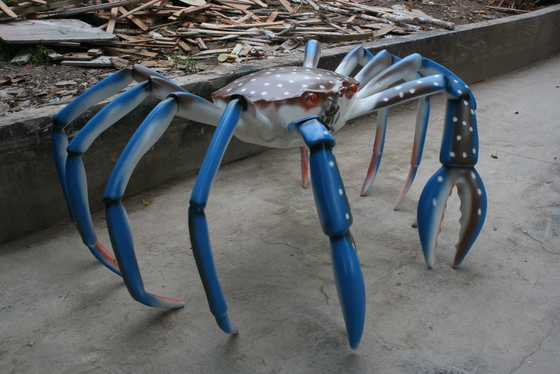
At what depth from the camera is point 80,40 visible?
4320mm

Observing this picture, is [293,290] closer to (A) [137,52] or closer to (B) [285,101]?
(B) [285,101]

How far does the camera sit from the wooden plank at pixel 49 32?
13.7 feet

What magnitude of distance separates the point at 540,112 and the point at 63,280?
4.66m

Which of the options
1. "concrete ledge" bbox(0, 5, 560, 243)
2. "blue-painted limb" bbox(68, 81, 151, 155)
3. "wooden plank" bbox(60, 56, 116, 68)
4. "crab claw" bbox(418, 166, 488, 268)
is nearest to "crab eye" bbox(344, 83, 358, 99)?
"crab claw" bbox(418, 166, 488, 268)

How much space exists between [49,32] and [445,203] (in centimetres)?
375

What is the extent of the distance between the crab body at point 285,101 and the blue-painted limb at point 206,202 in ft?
0.53

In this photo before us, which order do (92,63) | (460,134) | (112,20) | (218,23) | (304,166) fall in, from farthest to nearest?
1. (218,23)
2. (112,20)
3. (92,63)
4. (304,166)
5. (460,134)

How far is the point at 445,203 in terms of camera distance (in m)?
2.47

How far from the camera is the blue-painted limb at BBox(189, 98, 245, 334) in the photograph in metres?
1.77

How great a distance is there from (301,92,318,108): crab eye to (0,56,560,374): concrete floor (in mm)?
947

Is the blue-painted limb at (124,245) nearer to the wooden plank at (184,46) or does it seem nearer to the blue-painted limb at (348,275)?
the blue-painted limb at (348,275)

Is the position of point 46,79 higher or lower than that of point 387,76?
lower

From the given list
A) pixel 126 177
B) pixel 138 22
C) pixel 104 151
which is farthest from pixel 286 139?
pixel 138 22

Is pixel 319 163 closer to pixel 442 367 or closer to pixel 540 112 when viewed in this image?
pixel 442 367
